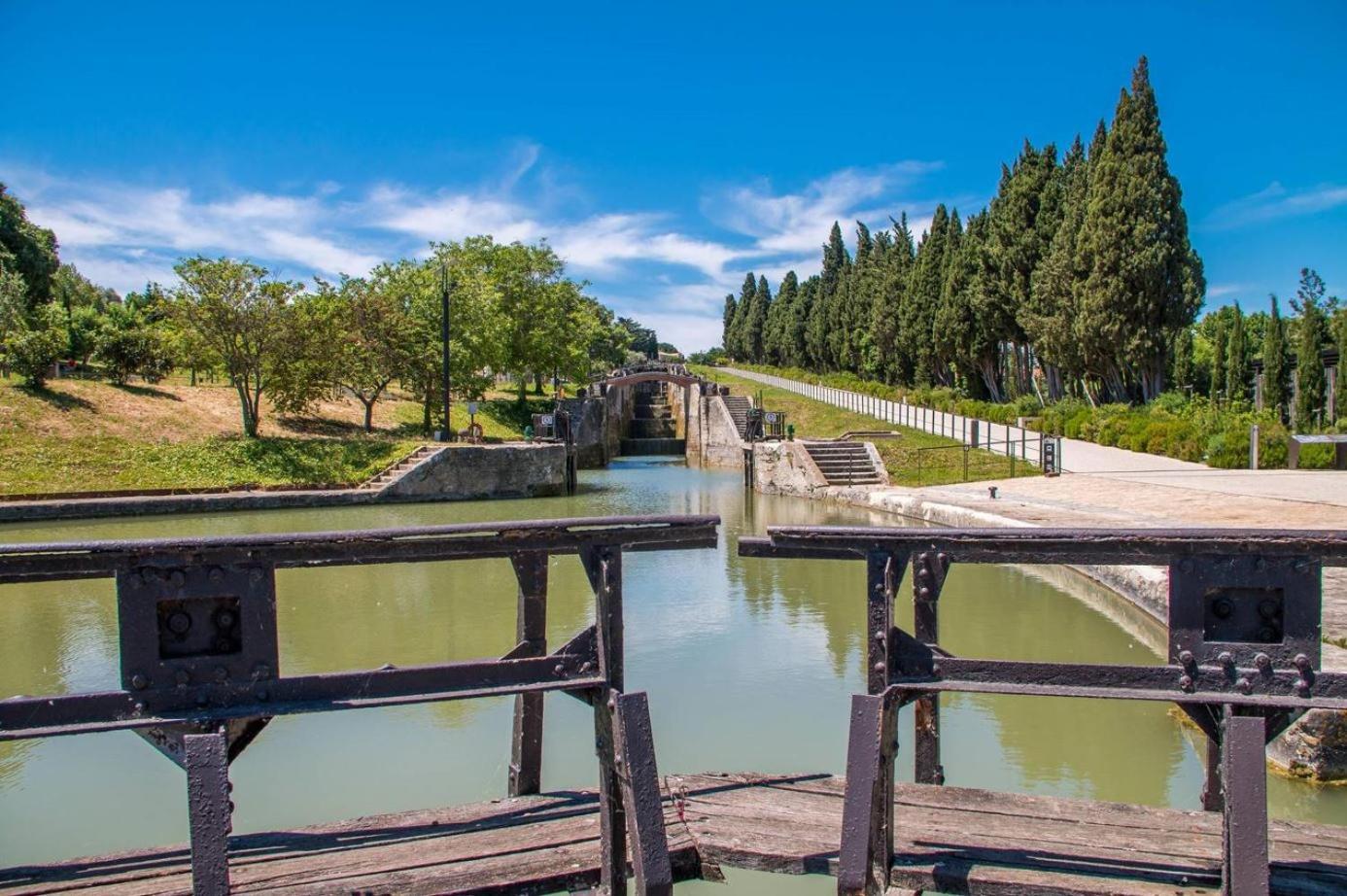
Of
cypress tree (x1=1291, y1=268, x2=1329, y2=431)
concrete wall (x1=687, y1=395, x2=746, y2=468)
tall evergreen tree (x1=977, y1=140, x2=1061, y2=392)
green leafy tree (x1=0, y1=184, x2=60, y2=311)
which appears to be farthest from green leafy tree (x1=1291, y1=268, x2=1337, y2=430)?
green leafy tree (x1=0, y1=184, x2=60, y2=311)

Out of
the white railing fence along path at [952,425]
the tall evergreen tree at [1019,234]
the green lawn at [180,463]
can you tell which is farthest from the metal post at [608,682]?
the tall evergreen tree at [1019,234]

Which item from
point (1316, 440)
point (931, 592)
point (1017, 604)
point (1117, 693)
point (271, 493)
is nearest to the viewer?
point (1117, 693)

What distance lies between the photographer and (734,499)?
83.8 feet

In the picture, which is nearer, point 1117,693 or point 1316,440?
point 1117,693

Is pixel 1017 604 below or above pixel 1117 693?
below

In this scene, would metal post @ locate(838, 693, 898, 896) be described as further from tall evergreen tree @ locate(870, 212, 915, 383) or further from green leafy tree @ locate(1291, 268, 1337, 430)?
tall evergreen tree @ locate(870, 212, 915, 383)

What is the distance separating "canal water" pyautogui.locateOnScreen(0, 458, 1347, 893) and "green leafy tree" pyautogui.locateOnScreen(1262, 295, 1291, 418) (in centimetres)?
3010

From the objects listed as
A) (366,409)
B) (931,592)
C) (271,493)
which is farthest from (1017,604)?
(366,409)

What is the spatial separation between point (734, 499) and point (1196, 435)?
11501 mm

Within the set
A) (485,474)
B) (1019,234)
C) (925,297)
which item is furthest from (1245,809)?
(925,297)

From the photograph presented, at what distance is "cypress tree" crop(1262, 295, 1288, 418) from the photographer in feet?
117

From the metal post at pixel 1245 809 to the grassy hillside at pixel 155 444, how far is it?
23.0 metres

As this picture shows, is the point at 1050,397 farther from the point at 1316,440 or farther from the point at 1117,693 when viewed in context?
the point at 1117,693

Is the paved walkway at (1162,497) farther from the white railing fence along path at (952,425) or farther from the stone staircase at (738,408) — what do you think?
the stone staircase at (738,408)
